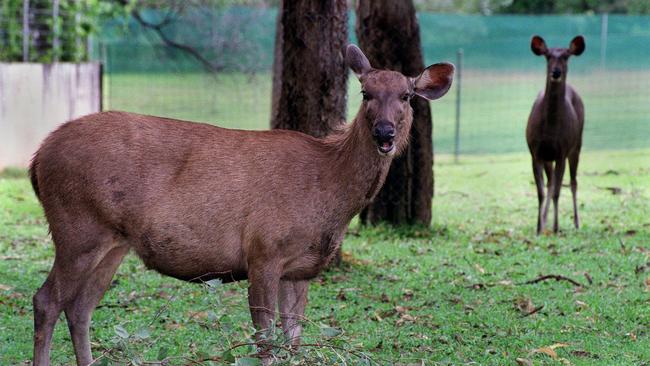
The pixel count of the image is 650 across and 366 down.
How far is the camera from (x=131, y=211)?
585 centimetres

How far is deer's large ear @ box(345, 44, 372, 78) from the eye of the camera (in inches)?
250

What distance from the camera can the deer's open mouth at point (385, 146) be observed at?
5.83 metres

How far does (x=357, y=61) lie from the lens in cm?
637

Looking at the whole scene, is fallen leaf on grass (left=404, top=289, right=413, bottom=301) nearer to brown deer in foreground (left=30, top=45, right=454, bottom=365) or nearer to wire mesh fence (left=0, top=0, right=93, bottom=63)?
brown deer in foreground (left=30, top=45, right=454, bottom=365)

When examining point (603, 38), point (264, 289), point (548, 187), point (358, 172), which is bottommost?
point (548, 187)

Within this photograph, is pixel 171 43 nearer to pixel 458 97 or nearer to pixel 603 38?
pixel 458 97

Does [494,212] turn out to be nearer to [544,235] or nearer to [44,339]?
[544,235]

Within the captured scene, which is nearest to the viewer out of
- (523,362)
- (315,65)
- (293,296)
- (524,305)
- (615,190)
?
Result: (293,296)

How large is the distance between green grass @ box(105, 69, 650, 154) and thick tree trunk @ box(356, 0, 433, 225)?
8174 mm

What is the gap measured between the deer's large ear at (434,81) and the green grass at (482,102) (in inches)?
497

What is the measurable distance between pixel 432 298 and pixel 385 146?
2609mm

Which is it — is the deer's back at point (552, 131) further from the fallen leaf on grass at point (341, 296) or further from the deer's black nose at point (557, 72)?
the fallen leaf on grass at point (341, 296)

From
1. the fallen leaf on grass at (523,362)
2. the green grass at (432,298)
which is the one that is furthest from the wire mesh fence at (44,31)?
the fallen leaf on grass at (523,362)

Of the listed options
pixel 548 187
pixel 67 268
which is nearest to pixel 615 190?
pixel 548 187
